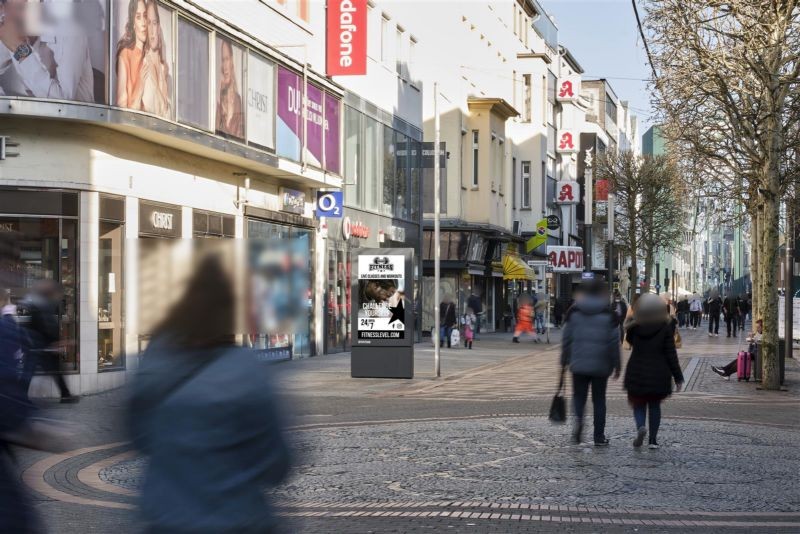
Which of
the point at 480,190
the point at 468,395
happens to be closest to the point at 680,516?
the point at 468,395

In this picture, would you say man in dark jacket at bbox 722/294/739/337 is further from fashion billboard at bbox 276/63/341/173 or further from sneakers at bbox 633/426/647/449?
sneakers at bbox 633/426/647/449

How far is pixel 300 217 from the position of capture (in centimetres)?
2980

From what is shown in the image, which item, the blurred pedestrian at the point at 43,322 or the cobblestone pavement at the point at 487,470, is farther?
the blurred pedestrian at the point at 43,322

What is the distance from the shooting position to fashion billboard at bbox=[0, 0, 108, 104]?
1836 cm

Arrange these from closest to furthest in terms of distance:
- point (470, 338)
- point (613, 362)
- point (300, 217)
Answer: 1. point (613, 362)
2. point (300, 217)
3. point (470, 338)

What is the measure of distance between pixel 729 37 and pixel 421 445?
1144cm

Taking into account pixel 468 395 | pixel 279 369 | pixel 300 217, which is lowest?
pixel 468 395

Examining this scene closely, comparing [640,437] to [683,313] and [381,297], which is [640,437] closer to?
[381,297]

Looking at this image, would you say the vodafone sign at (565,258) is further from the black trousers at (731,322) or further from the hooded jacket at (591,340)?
the hooded jacket at (591,340)

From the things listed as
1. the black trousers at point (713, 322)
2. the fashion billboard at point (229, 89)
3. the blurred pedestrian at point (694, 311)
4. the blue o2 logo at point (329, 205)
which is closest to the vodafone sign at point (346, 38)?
the blue o2 logo at point (329, 205)

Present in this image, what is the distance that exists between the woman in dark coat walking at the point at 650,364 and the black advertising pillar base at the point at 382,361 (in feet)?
35.1

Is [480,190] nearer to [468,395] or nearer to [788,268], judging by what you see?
[788,268]

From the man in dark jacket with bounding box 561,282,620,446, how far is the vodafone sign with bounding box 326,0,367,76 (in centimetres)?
1814

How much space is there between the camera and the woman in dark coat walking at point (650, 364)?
12363 mm
